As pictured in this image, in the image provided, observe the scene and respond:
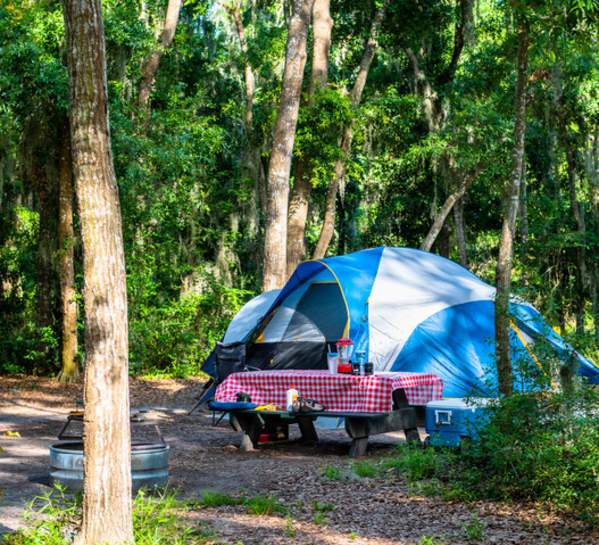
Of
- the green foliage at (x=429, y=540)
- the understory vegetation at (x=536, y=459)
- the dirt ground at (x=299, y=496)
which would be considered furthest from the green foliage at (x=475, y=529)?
the understory vegetation at (x=536, y=459)

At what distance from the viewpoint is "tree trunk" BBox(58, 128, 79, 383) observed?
15.5m

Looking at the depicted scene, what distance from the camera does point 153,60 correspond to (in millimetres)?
18031

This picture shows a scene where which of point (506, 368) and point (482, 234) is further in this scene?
point (482, 234)

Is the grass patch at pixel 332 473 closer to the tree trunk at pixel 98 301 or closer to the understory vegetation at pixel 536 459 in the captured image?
the understory vegetation at pixel 536 459

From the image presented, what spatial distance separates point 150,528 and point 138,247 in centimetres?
1327

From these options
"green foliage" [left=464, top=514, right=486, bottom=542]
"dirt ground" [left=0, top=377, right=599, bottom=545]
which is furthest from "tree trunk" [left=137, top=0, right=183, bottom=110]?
"green foliage" [left=464, top=514, right=486, bottom=542]

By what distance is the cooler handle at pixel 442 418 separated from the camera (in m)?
7.88

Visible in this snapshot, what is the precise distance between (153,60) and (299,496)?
519 inches

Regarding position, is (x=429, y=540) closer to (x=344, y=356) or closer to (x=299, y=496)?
(x=299, y=496)

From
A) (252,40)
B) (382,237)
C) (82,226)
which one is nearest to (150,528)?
(82,226)

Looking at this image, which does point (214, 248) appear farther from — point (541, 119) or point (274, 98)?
point (541, 119)

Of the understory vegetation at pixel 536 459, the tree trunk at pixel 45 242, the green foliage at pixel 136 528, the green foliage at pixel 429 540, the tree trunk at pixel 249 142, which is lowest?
the green foliage at pixel 429 540

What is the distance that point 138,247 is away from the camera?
707 inches

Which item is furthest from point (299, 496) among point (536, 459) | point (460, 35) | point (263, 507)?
point (460, 35)
